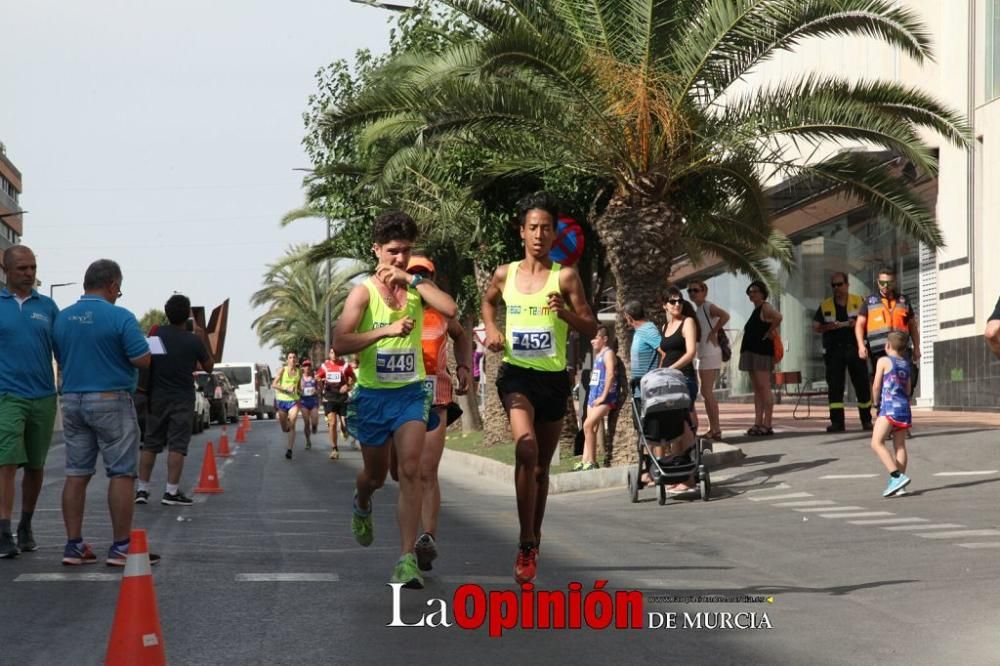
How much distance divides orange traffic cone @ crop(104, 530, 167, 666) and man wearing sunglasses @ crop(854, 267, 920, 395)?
12.7 meters

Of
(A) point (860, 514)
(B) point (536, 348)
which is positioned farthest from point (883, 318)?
(B) point (536, 348)

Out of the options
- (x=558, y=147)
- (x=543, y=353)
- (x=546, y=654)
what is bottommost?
(x=546, y=654)

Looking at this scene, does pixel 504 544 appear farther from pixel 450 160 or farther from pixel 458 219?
pixel 458 219

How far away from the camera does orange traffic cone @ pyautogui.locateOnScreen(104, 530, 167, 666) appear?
5.66 m

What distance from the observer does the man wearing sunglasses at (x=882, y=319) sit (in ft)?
57.6

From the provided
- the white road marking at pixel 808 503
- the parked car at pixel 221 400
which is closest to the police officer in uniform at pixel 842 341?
Answer: the white road marking at pixel 808 503

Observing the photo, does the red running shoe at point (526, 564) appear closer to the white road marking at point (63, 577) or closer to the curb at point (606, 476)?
the white road marking at point (63, 577)

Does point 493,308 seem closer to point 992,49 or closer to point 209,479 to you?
point 209,479

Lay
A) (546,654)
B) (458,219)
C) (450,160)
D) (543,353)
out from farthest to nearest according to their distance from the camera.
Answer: (458,219) → (450,160) → (543,353) → (546,654)

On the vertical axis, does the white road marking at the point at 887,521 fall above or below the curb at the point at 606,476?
below

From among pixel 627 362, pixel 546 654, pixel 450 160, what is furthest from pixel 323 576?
pixel 450 160

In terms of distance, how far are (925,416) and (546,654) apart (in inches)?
822

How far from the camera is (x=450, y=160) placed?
22.5 m

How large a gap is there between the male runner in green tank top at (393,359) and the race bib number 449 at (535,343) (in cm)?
41
